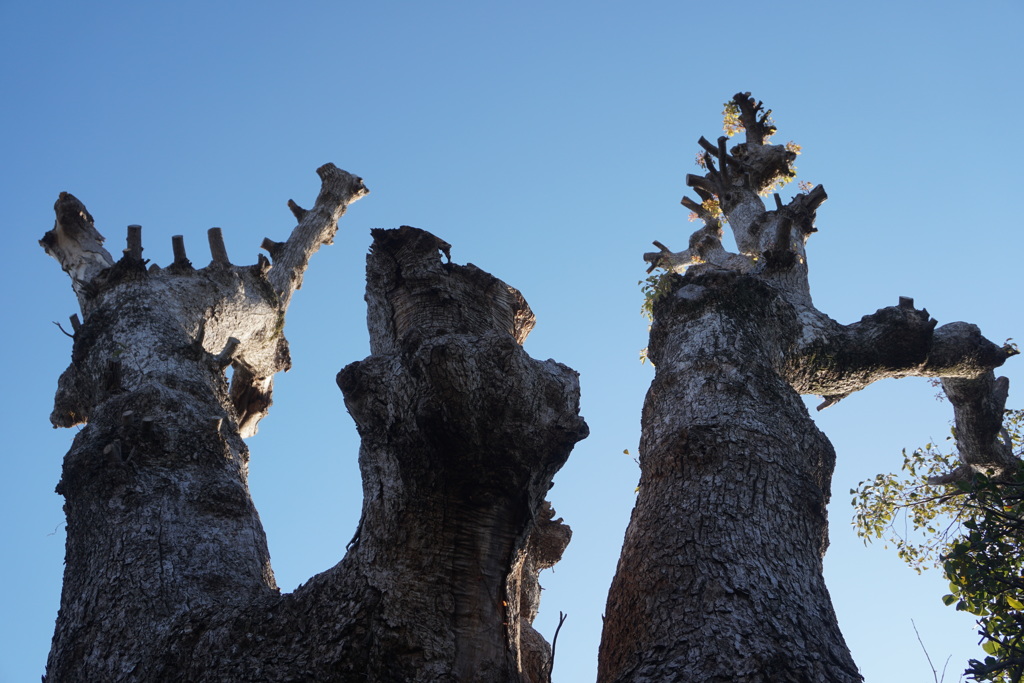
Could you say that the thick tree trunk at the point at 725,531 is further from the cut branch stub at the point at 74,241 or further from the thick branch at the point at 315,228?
the cut branch stub at the point at 74,241

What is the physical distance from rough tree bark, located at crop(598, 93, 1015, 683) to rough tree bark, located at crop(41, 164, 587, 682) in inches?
22.3

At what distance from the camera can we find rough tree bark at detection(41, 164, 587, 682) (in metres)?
3.01

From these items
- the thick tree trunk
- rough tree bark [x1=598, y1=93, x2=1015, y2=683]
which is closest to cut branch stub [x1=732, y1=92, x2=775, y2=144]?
rough tree bark [x1=598, y1=93, x2=1015, y2=683]

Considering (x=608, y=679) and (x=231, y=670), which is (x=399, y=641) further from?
(x=608, y=679)

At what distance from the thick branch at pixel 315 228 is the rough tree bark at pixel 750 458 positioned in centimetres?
387

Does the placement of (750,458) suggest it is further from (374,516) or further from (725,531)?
(374,516)

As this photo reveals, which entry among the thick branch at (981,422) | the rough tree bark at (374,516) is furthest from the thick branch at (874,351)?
the rough tree bark at (374,516)

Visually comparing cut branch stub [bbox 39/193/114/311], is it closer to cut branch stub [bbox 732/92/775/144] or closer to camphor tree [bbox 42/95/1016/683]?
camphor tree [bbox 42/95/1016/683]

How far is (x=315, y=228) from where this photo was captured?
27.0 ft

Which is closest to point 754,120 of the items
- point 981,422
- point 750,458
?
point 981,422

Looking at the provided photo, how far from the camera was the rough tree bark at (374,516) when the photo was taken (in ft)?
9.87

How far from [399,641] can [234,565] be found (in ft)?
3.49

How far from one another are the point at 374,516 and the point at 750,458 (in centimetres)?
168

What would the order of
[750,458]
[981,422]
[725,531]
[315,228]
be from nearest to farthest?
[725,531] < [750,458] < [981,422] < [315,228]
